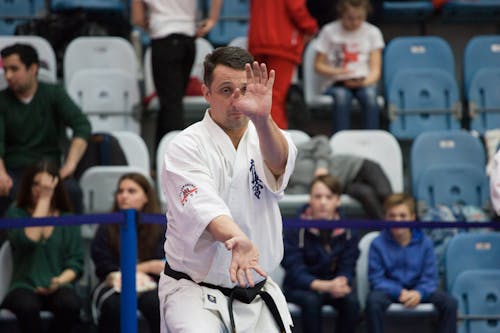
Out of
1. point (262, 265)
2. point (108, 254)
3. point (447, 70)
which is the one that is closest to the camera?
point (262, 265)

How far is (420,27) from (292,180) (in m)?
3.37

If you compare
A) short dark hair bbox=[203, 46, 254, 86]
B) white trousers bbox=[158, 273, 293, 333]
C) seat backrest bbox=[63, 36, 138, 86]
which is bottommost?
white trousers bbox=[158, 273, 293, 333]

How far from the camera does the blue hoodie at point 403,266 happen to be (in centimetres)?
727

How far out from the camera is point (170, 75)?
880 centimetres

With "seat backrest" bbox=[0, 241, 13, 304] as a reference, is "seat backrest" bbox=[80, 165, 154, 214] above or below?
above

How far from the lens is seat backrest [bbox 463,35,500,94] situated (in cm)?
1006

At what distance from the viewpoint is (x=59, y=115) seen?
8266mm

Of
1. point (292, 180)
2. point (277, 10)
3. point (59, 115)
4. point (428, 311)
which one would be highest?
point (277, 10)

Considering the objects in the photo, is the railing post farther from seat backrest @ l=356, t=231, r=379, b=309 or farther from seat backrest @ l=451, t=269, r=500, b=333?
seat backrest @ l=451, t=269, r=500, b=333

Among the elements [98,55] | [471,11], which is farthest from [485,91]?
[98,55]

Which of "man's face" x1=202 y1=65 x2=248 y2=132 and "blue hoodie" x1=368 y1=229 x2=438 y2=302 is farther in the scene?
"blue hoodie" x1=368 y1=229 x2=438 y2=302

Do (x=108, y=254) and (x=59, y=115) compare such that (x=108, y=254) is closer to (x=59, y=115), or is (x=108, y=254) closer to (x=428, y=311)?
(x=59, y=115)

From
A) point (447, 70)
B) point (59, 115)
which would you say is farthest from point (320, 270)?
point (447, 70)

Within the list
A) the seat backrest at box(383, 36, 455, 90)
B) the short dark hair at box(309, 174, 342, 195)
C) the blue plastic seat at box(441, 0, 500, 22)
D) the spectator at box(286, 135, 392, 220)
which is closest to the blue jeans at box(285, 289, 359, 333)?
the short dark hair at box(309, 174, 342, 195)
